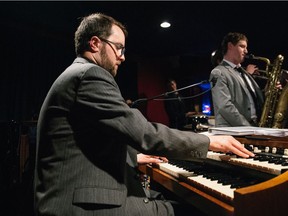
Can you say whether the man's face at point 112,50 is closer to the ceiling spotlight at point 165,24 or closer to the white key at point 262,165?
the white key at point 262,165

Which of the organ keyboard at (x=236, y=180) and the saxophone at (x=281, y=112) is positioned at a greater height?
the saxophone at (x=281, y=112)

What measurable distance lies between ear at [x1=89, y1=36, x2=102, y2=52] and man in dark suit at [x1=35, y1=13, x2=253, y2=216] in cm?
29

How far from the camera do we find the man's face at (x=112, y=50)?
159 cm

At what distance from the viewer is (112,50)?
1610 millimetres

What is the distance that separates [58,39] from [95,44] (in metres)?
5.91

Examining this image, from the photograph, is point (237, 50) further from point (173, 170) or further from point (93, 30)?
point (93, 30)

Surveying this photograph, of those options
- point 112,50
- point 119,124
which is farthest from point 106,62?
point 119,124

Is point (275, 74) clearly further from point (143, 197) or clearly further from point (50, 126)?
point (50, 126)

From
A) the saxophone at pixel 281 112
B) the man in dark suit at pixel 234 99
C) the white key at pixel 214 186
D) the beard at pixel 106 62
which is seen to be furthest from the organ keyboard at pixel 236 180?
the saxophone at pixel 281 112

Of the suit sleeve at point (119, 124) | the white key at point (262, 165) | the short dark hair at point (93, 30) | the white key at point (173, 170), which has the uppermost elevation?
the short dark hair at point (93, 30)

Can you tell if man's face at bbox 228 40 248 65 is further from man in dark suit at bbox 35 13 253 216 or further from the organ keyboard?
man in dark suit at bbox 35 13 253 216

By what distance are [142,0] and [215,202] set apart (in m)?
4.47

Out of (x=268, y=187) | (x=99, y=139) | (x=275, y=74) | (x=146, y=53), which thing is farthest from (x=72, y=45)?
(x=268, y=187)

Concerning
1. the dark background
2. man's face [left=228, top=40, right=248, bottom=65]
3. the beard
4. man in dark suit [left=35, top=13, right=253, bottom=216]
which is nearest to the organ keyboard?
man in dark suit [left=35, top=13, right=253, bottom=216]
